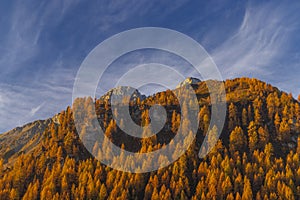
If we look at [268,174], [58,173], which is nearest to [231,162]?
[268,174]

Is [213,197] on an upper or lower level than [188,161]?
lower

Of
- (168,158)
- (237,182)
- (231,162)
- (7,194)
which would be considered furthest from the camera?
(168,158)

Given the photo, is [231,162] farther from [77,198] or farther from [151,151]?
[77,198]

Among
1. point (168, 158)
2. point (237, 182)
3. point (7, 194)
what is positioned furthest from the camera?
point (168, 158)

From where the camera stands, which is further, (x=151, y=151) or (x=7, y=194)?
(x=151, y=151)

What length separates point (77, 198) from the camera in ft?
497

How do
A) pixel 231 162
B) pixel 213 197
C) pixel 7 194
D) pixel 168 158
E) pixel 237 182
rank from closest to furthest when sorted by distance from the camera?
pixel 213 197
pixel 237 182
pixel 7 194
pixel 231 162
pixel 168 158

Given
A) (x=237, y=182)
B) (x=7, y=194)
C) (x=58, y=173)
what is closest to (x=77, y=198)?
(x=58, y=173)

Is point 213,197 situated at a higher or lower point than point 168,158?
lower

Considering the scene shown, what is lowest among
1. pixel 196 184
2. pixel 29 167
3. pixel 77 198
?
pixel 77 198

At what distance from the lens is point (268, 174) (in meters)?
163

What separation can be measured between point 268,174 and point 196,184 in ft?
130

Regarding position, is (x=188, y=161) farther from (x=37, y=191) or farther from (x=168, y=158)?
(x=37, y=191)

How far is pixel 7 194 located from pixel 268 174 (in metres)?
147
